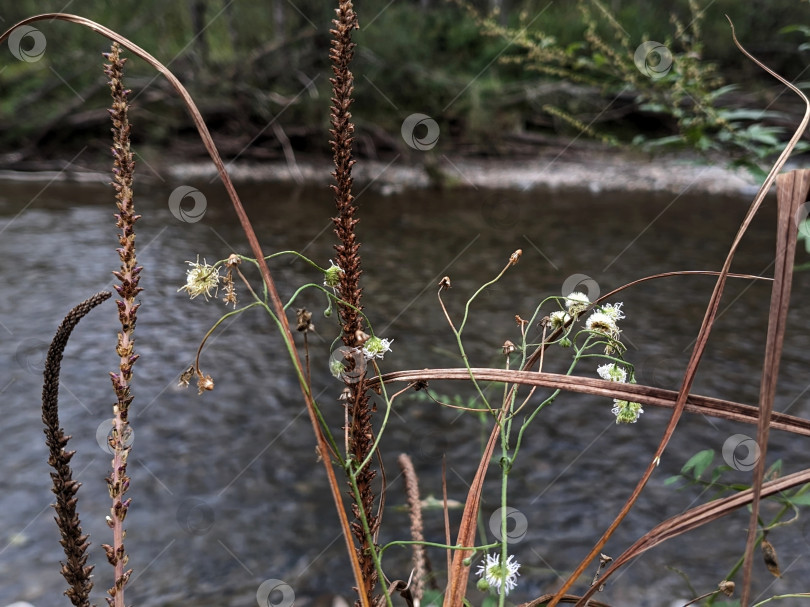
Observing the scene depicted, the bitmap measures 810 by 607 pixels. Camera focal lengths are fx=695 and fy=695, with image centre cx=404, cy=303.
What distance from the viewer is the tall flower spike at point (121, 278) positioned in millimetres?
540

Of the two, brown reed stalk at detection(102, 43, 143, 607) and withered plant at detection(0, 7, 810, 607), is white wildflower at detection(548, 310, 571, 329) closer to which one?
withered plant at detection(0, 7, 810, 607)

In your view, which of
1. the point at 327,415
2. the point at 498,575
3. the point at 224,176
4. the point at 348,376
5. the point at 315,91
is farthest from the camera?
the point at 315,91

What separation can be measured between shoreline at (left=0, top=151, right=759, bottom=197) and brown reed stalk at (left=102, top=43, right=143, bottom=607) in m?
8.03

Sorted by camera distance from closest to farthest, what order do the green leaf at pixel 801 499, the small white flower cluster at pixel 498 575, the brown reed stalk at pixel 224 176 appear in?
the brown reed stalk at pixel 224 176 → the small white flower cluster at pixel 498 575 → the green leaf at pixel 801 499

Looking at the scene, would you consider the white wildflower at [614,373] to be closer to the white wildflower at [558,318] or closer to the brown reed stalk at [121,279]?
the white wildflower at [558,318]

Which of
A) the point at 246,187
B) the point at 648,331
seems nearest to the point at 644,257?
the point at 648,331

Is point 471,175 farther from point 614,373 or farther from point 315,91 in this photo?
point 614,373

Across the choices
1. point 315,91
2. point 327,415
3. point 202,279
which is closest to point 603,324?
point 202,279

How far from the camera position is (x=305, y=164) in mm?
9594

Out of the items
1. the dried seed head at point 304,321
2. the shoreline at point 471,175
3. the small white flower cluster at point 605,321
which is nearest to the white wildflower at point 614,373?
the small white flower cluster at point 605,321

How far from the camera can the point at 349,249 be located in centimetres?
63

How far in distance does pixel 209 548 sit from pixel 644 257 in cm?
440

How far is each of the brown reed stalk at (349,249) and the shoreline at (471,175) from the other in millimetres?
7953

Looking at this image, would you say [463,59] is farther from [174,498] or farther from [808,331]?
[174,498]
